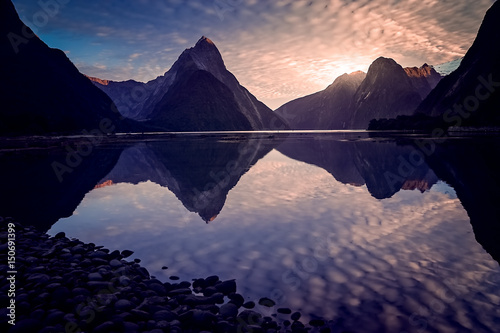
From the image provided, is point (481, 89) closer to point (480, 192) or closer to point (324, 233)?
point (480, 192)

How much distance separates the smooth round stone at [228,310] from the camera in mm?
7816

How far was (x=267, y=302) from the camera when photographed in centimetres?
860

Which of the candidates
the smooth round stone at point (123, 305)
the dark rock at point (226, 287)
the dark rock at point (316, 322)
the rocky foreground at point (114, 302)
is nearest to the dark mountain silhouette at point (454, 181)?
the dark rock at point (316, 322)

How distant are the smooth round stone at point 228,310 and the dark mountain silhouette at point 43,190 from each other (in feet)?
44.7

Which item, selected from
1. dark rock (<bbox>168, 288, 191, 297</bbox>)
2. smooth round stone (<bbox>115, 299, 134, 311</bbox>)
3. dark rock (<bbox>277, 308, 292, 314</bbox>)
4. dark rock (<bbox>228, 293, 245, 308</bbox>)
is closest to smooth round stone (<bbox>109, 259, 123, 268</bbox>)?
dark rock (<bbox>168, 288, 191, 297</bbox>)

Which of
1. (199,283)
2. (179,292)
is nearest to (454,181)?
(199,283)

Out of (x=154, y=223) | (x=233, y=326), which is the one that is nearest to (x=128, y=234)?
(x=154, y=223)

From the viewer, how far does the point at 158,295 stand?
29.3ft

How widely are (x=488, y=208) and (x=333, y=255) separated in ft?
39.7

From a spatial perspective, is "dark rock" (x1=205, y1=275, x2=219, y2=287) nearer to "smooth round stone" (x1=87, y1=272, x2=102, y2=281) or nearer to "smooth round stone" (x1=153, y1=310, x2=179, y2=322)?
"smooth round stone" (x1=153, y1=310, x2=179, y2=322)

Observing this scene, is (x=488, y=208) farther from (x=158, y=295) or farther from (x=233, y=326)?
(x=158, y=295)

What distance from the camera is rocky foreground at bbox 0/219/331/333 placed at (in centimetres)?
706

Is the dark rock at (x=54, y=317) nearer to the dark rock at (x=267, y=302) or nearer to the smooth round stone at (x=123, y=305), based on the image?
the smooth round stone at (x=123, y=305)

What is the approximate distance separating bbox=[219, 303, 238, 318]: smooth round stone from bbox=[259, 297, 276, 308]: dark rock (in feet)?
2.82
